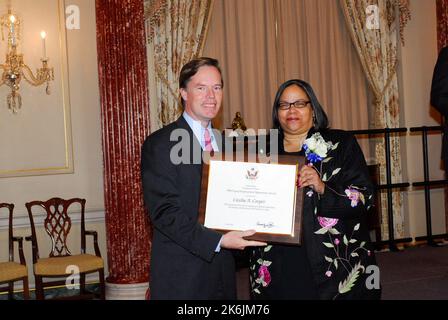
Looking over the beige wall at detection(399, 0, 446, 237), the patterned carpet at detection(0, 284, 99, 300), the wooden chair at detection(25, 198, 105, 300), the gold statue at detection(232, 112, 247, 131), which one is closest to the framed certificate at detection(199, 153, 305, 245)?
the wooden chair at detection(25, 198, 105, 300)

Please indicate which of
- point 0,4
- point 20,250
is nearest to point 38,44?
point 0,4

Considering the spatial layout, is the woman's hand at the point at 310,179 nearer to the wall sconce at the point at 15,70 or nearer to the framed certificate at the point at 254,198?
the framed certificate at the point at 254,198

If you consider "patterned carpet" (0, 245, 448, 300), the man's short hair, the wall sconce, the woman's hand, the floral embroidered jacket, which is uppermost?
the wall sconce

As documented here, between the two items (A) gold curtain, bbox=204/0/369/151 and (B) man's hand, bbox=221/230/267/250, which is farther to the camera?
(A) gold curtain, bbox=204/0/369/151

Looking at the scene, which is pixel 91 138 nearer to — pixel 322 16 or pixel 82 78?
pixel 82 78

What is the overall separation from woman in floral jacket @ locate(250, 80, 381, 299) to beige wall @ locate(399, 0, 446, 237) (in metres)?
5.69

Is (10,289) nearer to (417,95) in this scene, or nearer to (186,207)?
(186,207)

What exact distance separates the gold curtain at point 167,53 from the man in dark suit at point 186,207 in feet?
15.2

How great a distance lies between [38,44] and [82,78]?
546mm

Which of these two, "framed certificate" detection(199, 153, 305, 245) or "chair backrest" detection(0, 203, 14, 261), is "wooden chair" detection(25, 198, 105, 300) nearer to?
"chair backrest" detection(0, 203, 14, 261)

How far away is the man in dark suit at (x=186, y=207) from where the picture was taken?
256cm

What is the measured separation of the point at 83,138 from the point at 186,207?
456 centimetres

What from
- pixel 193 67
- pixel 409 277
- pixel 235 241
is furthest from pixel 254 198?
pixel 409 277

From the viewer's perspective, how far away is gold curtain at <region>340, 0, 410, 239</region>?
8305 millimetres
